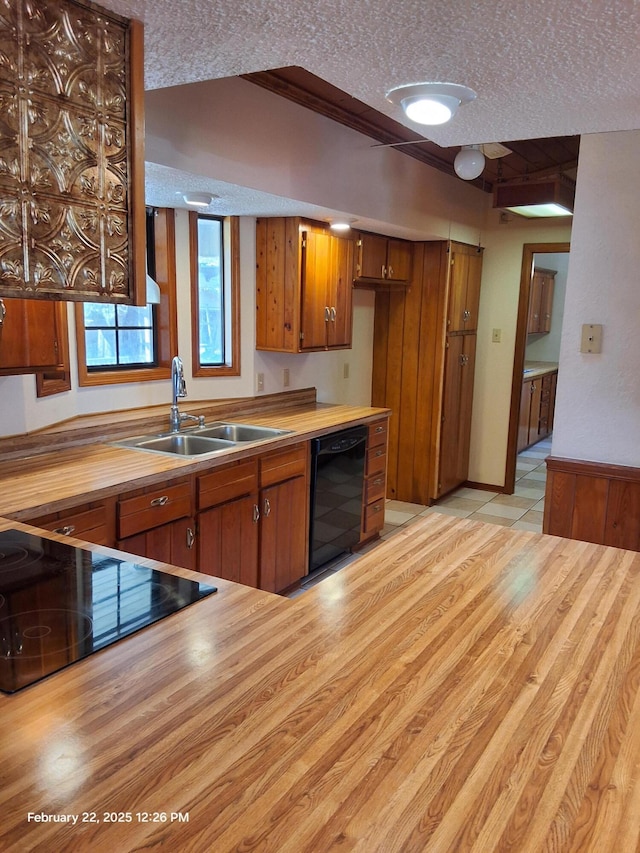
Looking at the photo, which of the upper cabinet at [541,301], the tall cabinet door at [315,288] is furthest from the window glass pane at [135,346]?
the upper cabinet at [541,301]

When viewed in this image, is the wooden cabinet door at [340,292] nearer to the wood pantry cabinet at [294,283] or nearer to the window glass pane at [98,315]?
the wood pantry cabinet at [294,283]

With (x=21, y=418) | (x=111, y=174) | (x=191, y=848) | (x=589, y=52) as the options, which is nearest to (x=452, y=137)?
(x=589, y=52)

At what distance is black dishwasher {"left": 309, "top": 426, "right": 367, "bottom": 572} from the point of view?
3844 millimetres

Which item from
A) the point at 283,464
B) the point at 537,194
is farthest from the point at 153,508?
the point at 537,194

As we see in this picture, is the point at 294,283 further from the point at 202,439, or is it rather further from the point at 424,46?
the point at 424,46

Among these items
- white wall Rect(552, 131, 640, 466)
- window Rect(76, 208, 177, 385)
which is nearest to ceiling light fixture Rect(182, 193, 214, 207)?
window Rect(76, 208, 177, 385)

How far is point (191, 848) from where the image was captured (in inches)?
31.9

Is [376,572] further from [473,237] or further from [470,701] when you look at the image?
[473,237]

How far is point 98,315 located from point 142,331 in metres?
0.32

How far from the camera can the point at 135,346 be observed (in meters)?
3.67

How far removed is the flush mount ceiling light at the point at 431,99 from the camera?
5.90ft

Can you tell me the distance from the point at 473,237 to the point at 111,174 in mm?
4393

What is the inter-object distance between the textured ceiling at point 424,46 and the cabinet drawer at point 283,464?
6.05 feet

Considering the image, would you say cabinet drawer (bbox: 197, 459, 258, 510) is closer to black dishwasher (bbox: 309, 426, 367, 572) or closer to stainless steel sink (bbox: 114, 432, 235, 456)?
stainless steel sink (bbox: 114, 432, 235, 456)
